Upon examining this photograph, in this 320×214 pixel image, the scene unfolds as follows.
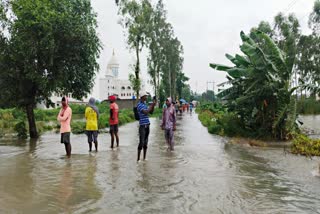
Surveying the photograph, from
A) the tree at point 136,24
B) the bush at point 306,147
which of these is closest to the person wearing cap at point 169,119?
the bush at point 306,147

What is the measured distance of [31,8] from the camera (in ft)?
43.9

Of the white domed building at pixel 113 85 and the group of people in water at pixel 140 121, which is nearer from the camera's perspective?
the group of people in water at pixel 140 121

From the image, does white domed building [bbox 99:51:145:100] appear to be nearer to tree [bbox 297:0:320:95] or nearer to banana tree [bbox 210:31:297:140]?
tree [bbox 297:0:320:95]

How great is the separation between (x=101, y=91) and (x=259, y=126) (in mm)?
93280

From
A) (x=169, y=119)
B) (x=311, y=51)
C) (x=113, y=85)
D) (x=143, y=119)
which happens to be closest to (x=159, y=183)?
(x=143, y=119)

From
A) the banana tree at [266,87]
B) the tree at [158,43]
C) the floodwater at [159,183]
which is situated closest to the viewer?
the floodwater at [159,183]

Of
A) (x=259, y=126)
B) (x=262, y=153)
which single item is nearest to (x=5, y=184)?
(x=262, y=153)

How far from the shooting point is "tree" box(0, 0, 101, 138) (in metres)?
13.5

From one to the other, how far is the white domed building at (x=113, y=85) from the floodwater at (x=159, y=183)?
9379 centimetres

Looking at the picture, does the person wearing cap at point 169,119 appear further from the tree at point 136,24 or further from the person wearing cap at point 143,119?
the tree at point 136,24

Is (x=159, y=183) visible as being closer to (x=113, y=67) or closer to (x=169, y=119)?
(x=169, y=119)

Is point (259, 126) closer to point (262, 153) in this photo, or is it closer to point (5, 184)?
point (262, 153)

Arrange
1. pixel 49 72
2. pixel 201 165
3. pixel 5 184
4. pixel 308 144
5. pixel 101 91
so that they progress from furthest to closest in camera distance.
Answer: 1. pixel 101 91
2. pixel 49 72
3. pixel 308 144
4. pixel 201 165
5. pixel 5 184

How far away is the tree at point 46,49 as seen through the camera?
44.3 ft
